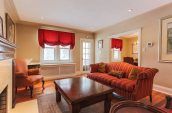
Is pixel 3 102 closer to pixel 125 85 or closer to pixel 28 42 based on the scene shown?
pixel 125 85

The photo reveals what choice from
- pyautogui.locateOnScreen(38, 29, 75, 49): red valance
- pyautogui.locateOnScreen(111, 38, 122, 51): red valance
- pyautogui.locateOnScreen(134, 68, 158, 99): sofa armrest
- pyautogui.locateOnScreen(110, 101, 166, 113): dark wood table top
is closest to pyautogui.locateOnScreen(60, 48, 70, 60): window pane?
pyautogui.locateOnScreen(38, 29, 75, 49): red valance

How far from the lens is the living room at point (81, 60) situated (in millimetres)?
1964

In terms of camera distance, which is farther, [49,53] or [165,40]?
[49,53]

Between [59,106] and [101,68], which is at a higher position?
[101,68]

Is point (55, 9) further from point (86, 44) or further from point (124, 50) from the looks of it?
point (124, 50)

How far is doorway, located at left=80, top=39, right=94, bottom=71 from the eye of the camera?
20.2 feet

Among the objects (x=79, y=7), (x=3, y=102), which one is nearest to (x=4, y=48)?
(x=3, y=102)

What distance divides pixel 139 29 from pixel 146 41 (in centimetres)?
53

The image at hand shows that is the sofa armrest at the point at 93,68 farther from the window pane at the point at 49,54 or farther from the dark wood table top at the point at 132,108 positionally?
the dark wood table top at the point at 132,108

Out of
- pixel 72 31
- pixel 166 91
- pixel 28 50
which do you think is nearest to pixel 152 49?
pixel 166 91

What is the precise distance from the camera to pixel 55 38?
5156 millimetres

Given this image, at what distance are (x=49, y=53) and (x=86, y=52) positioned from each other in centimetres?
218

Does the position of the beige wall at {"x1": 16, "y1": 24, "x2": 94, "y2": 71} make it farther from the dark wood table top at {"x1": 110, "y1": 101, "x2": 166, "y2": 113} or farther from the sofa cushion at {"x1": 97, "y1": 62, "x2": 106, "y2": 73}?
the dark wood table top at {"x1": 110, "y1": 101, "x2": 166, "y2": 113}

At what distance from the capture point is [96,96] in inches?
74.1
